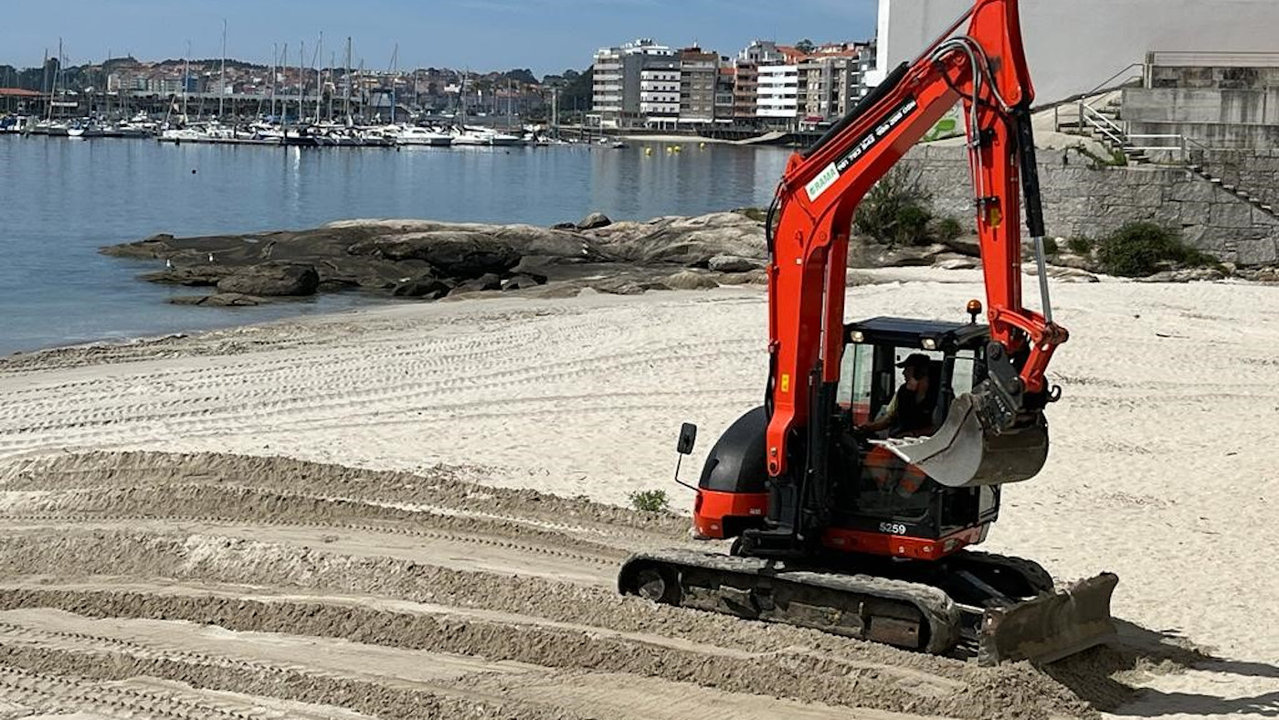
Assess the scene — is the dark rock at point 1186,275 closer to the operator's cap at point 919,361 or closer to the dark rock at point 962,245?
the dark rock at point 962,245

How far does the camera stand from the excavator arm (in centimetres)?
972

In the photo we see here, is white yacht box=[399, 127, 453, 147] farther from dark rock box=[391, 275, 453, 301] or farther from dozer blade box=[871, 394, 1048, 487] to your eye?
dozer blade box=[871, 394, 1048, 487]

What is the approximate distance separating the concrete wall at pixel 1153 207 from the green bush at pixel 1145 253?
504 mm

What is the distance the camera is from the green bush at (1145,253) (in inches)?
1347

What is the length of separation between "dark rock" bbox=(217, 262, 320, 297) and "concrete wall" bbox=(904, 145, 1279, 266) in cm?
1653

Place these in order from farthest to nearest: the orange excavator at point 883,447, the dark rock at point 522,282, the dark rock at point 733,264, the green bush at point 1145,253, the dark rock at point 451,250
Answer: the dark rock at point 451,250
the dark rock at point 733,264
the dark rock at point 522,282
the green bush at point 1145,253
the orange excavator at point 883,447

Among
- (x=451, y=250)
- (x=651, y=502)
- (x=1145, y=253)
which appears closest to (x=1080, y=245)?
(x=1145, y=253)

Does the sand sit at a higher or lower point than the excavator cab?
lower

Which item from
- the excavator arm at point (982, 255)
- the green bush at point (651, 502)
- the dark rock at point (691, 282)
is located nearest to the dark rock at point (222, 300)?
the dark rock at point (691, 282)

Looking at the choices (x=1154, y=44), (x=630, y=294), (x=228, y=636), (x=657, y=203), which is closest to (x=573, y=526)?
(x=228, y=636)

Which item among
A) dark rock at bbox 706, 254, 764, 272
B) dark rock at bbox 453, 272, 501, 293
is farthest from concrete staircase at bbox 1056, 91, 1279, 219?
dark rock at bbox 453, 272, 501, 293

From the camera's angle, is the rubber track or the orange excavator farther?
the rubber track

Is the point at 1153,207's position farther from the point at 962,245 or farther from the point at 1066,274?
the point at 962,245

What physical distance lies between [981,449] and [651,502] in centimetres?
555
